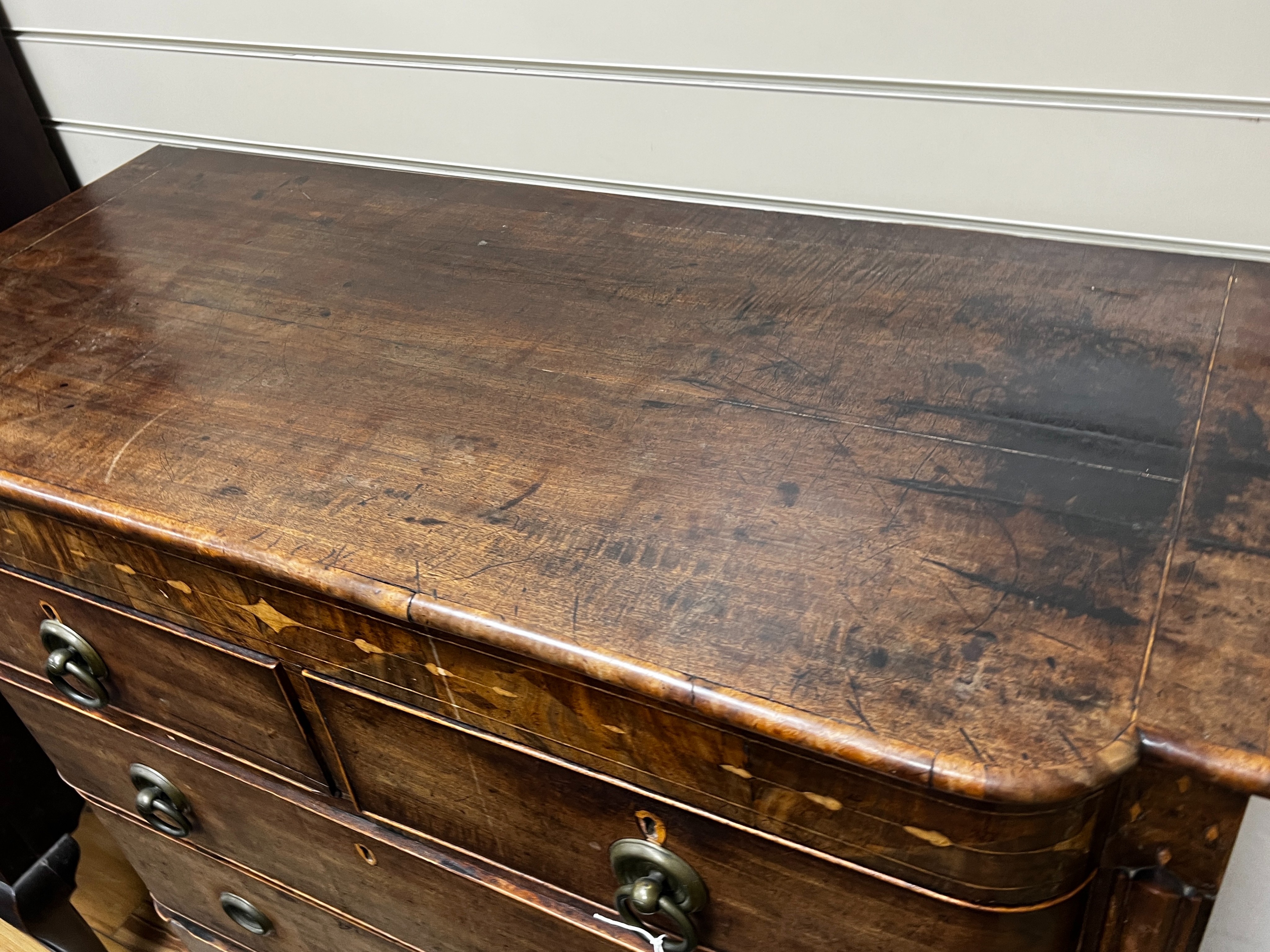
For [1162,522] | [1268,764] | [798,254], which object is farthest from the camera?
[798,254]

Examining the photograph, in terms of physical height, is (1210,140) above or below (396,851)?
above

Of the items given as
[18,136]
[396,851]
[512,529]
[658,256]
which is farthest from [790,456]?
[18,136]

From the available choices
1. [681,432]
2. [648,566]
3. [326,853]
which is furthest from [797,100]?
[326,853]

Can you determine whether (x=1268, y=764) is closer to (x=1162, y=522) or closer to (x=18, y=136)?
(x=1162, y=522)

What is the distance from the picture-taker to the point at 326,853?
34.5 inches

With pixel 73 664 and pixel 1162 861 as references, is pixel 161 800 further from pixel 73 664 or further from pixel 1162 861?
pixel 1162 861

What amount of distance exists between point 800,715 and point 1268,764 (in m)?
0.21

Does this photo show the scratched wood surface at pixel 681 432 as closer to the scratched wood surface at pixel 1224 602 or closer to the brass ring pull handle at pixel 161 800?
the scratched wood surface at pixel 1224 602

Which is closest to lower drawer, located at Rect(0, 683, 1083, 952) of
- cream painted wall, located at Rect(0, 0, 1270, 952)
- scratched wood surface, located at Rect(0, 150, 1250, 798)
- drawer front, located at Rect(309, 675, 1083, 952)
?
drawer front, located at Rect(309, 675, 1083, 952)

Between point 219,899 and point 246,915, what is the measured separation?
3 cm

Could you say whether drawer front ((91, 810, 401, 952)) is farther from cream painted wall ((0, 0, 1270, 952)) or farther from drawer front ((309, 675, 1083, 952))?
cream painted wall ((0, 0, 1270, 952))

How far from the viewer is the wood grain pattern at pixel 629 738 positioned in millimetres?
517

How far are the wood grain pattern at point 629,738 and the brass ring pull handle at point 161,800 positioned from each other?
0.85 ft

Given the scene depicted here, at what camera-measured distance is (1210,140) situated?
813mm
